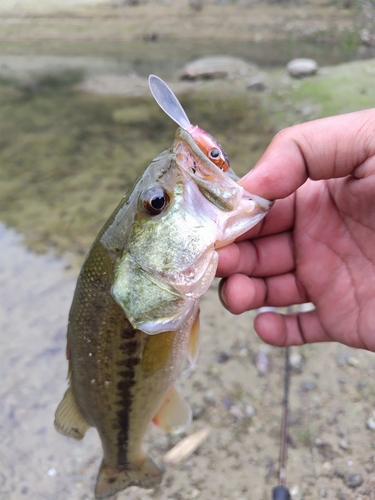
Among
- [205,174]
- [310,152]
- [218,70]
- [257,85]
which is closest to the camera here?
[205,174]

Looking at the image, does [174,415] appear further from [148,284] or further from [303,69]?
[303,69]

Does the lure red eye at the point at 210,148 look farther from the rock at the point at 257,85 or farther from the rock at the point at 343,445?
the rock at the point at 257,85

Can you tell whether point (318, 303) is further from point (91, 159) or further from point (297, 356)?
point (91, 159)

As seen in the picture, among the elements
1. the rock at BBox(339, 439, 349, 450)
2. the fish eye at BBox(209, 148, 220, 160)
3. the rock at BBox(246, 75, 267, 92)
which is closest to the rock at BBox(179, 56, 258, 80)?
the rock at BBox(246, 75, 267, 92)

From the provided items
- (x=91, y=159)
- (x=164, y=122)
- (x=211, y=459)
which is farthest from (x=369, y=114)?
(x=164, y=122)

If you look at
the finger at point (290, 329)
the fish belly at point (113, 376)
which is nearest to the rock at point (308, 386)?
the finger at point (290, 329)

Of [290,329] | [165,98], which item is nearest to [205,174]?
[165,98]
